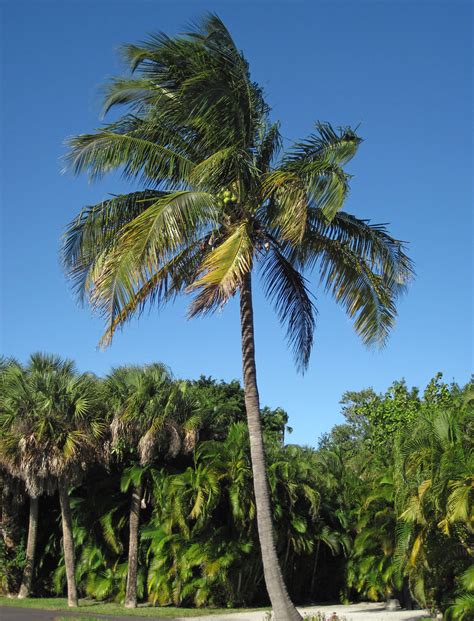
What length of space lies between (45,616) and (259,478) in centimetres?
965

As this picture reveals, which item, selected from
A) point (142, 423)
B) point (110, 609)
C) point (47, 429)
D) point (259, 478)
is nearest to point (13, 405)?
point (47, 429)

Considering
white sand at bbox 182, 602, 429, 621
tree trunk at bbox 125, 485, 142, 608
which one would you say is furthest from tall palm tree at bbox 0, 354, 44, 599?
white sand at bbox 182, 602, 429, 621

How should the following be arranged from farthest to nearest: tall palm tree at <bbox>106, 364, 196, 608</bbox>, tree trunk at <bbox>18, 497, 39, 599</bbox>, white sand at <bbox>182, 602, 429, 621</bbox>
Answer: tree trunk at <bbox>18, 497, 39, 599</bbox>
tall palm tree at <bbox>106, 364, 196, 608</bbox>
white sand at <bbox>182, 602, 429, 621</bbox>

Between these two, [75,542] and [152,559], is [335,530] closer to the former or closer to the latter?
[152,559]

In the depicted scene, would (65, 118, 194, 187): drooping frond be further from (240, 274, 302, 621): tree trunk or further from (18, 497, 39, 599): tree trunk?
(18, 497, 39, 599): tree trunk

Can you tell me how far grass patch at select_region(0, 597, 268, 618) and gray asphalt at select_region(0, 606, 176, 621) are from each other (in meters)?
0.43

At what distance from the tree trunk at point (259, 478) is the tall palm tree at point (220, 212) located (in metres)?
0.02

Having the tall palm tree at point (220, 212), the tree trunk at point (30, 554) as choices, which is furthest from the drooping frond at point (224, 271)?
the tree trunk at point (30, 554)

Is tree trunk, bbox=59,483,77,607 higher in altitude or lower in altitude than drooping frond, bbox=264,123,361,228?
lower

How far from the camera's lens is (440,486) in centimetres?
1638

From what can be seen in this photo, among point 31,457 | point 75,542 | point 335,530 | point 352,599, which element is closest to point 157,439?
point 31,457

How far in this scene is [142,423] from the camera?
26.0 meters

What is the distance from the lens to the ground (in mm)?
20641

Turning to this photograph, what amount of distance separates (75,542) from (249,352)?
53.3 ft
